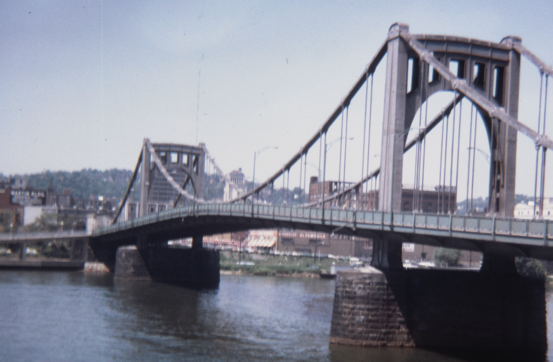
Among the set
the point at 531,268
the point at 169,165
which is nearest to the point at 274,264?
the point at 169,165

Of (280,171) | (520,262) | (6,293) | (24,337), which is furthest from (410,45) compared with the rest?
(520,262)

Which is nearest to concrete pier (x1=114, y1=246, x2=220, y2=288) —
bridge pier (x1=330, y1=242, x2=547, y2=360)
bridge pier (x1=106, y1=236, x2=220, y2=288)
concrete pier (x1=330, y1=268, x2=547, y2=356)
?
bridge pier (x1=106, y1=236, x2=220, y2=288)

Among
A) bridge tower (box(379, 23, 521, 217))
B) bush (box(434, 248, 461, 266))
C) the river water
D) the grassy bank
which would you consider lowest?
the grassy bank

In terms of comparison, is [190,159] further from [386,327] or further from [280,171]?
[386,327]

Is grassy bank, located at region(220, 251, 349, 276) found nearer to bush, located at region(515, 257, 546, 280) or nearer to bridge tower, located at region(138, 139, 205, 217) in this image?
bridge tower, located at region(138, 139, 205, 217)

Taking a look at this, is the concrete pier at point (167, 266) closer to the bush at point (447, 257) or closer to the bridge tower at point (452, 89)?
the bush at point (447, 257)

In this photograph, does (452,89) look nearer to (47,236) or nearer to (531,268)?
(531,268)
